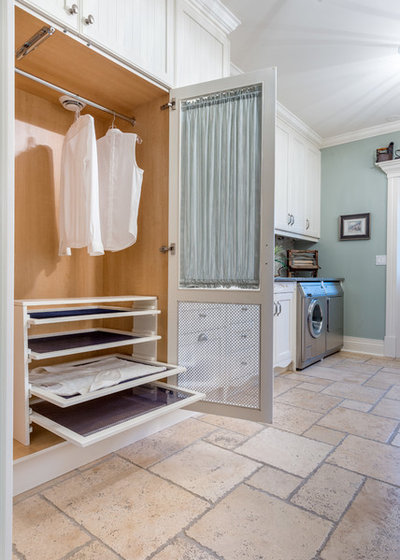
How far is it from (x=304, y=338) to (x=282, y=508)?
2.14 metres

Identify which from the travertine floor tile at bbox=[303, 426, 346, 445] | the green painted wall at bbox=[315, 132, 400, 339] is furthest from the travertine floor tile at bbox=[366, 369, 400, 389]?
the travertine floor tile at bbox=[303, 426, 346, 445]

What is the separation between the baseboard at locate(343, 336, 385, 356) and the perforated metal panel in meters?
2.87

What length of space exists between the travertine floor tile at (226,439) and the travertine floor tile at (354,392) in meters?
1.08

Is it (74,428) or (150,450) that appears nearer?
(74,428)

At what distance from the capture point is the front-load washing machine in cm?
330

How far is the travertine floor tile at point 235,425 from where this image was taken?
205cm

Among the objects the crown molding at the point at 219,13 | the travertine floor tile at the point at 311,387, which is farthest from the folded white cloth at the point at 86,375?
the crown molding at the point at 219,13

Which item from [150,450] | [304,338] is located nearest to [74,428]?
[150,450]

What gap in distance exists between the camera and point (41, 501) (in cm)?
139

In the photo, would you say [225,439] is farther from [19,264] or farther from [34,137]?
[34,137]

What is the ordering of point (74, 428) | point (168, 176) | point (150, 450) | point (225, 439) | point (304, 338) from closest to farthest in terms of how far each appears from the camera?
1. point (74, 428)
2. point (150, 450)
3. point (225, 439)
4. point (168, 176)
5. point (304, 338)

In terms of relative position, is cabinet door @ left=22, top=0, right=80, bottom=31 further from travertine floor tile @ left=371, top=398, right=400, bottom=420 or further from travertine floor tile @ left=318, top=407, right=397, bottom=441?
travertine floor tile @ left=371, top=398, right=400, bottom=420

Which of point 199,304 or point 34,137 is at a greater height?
point 34,137

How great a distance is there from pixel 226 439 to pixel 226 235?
3.74ft
